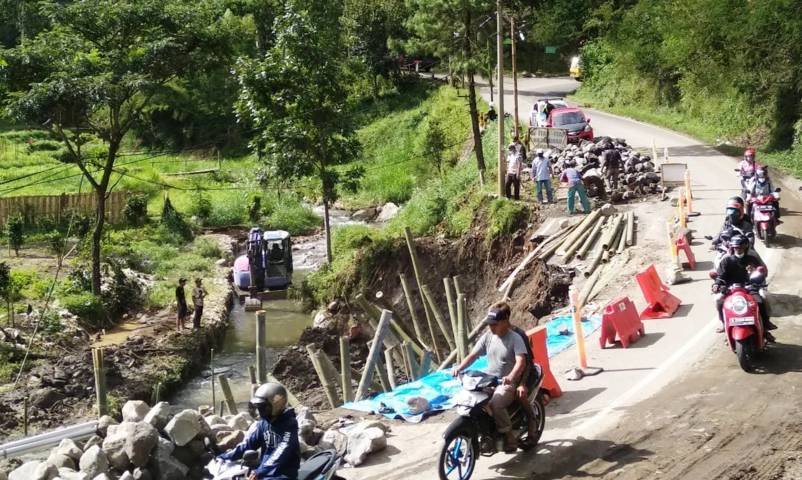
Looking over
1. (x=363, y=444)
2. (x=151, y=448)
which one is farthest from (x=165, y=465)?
(x=363, y=444)

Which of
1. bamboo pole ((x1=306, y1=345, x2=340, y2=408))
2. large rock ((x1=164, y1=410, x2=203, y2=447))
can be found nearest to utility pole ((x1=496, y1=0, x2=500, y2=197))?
bamboo pole ((x1=306, y1=345, x2=340, y2=408))

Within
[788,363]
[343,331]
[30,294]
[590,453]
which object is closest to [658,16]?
[343,331]

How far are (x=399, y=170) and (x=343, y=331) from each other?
75.4 ft

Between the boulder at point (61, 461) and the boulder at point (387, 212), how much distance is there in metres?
32.8

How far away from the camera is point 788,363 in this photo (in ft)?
40.1

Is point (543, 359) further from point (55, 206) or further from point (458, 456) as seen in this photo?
point (55, 206)

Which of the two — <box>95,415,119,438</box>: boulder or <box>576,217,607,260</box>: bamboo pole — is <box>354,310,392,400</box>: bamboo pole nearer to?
<box>95,415,119,438</box>: boulder

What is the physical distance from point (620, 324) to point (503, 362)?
194 inches

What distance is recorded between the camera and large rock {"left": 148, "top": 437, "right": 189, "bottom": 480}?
9.38m

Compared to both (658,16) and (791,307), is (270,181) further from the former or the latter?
(658,16)

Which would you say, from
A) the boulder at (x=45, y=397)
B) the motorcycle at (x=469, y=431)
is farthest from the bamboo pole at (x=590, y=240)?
the boulder at (x=45, y=397)

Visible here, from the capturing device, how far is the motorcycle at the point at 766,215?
1833 cm

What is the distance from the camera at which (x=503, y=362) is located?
31.7ft

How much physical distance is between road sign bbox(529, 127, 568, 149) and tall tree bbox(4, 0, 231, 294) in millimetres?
11379
